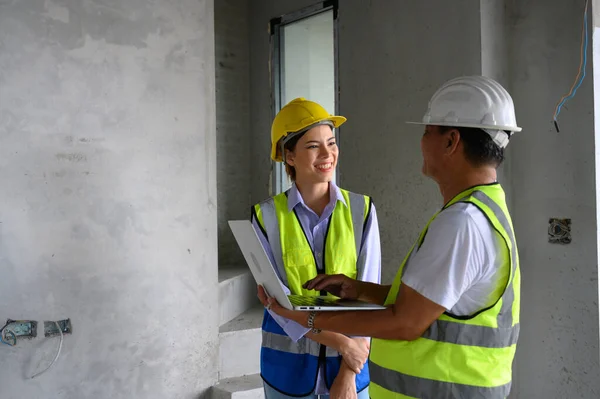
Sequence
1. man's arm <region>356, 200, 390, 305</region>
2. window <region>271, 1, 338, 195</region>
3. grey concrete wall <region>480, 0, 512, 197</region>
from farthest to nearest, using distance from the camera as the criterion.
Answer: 1. window <region>271, 1, 338, 195</region>
2. grey concrete wall <region>480, 0, 512, 197</region>
3. man's arm <region>356, 200, 390, 305</region>

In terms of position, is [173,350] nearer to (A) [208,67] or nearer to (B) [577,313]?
(A) [208,67]

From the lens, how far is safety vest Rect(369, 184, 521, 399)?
4.23 feet

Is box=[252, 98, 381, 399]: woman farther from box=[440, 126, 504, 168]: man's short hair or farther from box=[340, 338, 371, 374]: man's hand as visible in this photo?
box=[440, 126, 504, 168]: man's short hair

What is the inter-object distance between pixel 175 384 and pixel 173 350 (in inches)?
7.1

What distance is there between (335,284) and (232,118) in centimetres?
324

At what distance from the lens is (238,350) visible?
3.33 m

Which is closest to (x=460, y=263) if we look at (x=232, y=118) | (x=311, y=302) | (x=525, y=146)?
(x=311, y=302)

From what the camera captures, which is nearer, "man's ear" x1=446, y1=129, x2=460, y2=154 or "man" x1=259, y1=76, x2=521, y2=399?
"man" x1=259, y1=76, x2=521, y2=399

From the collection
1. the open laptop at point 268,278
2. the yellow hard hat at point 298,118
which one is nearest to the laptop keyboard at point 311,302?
the open laptop at point 268,278

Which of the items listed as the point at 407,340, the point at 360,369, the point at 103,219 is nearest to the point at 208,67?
the point at 103,219

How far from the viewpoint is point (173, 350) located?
9.86ft

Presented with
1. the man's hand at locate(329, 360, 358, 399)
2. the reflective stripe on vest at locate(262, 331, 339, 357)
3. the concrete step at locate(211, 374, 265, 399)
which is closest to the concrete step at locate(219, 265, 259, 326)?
the concrete step at locate(211, 374, 265, 399)

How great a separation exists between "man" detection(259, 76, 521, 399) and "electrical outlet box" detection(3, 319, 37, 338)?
5.58 feet

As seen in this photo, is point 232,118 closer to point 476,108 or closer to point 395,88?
point 395,88
